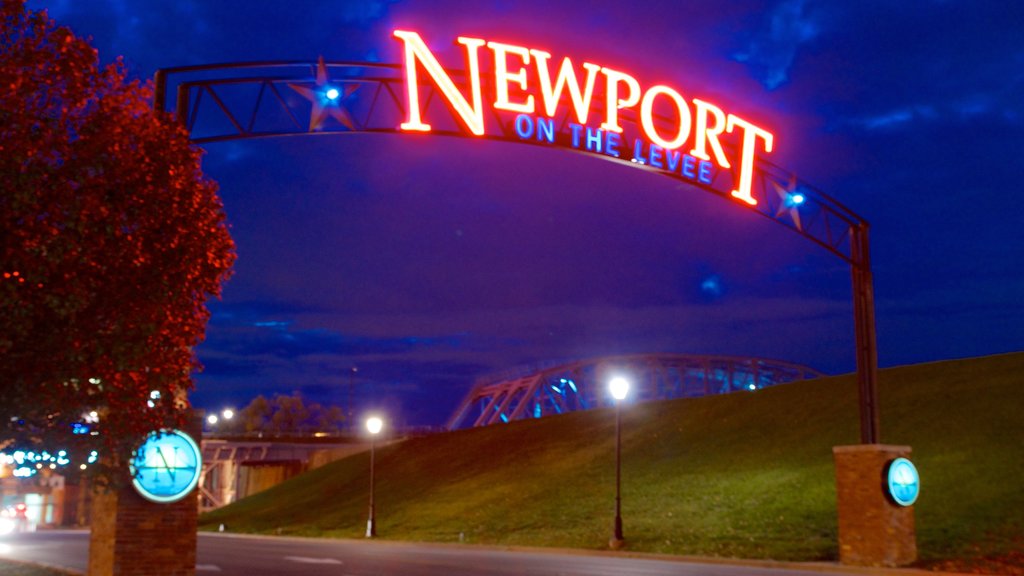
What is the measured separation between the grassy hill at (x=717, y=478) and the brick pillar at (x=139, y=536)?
2052 centimetres

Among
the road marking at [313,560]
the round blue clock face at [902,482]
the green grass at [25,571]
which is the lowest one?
the road marking at [313,560]

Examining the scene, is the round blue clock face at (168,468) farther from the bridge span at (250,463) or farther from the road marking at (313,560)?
the bridge span at (250,463)

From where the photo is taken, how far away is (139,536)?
15477mm

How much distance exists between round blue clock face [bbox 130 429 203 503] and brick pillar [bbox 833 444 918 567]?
1871 centimetres

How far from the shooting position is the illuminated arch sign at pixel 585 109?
23672mm

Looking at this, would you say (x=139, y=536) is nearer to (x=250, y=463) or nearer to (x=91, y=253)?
(x=91, y=253)

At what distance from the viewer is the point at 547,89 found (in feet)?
82.7

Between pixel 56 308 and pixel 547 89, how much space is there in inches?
611

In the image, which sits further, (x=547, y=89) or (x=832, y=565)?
(x=832, y=565)

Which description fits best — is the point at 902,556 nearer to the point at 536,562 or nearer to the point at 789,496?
the point at 536,562

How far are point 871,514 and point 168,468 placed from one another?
19263 mm

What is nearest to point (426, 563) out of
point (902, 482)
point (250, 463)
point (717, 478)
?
point (902, 482)

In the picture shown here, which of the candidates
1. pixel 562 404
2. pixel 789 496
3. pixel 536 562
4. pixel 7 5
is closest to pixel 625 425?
pixel 789 496

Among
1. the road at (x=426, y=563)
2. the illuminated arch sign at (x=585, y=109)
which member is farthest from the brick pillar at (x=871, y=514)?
the illuminated arch sign at (x=585, y=109)
